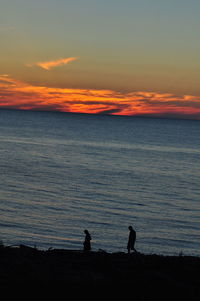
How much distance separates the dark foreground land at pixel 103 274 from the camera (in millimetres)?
18562

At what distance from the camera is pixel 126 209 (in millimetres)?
50594

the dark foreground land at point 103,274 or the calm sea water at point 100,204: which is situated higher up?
the dark foreground land at point 103,274

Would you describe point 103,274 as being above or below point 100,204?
above

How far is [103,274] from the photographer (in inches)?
803

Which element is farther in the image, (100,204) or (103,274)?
(100,204)

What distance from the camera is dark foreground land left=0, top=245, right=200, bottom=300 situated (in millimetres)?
18562

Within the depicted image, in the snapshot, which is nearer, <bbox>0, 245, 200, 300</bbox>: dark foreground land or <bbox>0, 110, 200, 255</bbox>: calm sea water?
<bbox>0, 245, 200, 300</bbox>: dark foreground land

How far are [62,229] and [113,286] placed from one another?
23.5 metres

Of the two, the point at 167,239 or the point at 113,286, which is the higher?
the point at 113,286

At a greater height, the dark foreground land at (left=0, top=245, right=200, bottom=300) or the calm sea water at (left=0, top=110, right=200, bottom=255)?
the dark foreground land at (left=0, top=245, right=200, bottom=300)

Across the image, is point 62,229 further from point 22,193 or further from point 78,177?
point 78,177

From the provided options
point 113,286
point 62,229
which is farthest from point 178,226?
point 113,286

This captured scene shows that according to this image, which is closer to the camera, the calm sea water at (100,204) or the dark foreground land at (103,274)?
the dark foreground land at (103,274)

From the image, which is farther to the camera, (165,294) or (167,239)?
(167,239)
